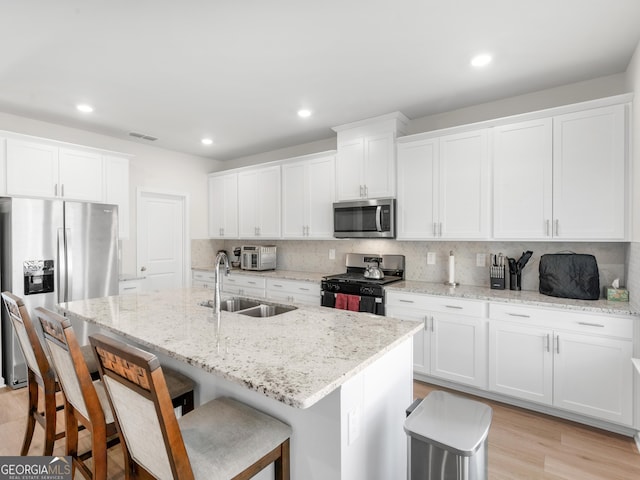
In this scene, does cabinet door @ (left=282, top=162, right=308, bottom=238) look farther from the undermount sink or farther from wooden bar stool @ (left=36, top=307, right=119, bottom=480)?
wooden bar stool @ (left=36, top=307, right=119, bottom=480)

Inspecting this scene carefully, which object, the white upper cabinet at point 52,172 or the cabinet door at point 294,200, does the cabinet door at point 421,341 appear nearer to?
the cabinet door at point 294,200

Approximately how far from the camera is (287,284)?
4230 mm

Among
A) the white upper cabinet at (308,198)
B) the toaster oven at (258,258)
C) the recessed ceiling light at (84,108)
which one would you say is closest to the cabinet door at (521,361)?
the white upper cabinet at (308,198)

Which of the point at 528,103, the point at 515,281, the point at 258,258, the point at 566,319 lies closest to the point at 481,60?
the point at 528,103

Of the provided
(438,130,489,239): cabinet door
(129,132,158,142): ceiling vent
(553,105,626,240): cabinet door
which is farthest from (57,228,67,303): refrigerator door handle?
(553,105,626,240): cabinet door

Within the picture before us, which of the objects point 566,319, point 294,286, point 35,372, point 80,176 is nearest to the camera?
point 35,372

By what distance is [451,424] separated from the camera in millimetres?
1384

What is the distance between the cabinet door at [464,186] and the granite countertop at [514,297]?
515 millimetres

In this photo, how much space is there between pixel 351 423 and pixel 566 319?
2108 millimetres

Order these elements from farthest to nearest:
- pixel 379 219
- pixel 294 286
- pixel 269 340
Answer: pixel 294 286, pixel 379 219, pixel 269 340

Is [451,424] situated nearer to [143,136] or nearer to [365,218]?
[365,218]

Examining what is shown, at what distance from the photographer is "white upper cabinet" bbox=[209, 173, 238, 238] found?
205 inches

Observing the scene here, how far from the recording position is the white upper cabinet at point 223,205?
5.21 m

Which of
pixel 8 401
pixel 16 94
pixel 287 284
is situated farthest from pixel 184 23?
pixel 8 401
